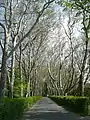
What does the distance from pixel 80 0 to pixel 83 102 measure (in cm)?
1061

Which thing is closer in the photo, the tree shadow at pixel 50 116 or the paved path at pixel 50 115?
the tree shadow at pixel 50 116

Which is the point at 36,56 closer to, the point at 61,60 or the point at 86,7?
the point at 61,60

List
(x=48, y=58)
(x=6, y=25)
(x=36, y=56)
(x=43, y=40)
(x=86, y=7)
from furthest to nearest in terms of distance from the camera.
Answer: (x=48, y=58) < (x=36, y=56) < (x=43, y=40) < (x=6, y=25) < (x=86, y=7)

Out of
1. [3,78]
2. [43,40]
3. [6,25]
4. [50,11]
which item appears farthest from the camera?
[43,40]

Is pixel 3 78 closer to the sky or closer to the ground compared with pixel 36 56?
closer to the ground

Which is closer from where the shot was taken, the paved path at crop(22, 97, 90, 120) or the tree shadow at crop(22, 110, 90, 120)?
the tree shadow at crop(22, 110, 90, 120)

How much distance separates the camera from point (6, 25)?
75.6ft

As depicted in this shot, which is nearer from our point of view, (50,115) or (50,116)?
(50,116)

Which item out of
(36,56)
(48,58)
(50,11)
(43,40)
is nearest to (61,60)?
(48,58)

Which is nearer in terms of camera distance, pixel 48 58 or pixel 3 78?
pixel 3 78

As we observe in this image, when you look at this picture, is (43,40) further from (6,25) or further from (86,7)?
(86,7)

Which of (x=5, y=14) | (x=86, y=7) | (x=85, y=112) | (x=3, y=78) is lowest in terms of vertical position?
(x=85, y=112)

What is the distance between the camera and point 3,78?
2161 cm

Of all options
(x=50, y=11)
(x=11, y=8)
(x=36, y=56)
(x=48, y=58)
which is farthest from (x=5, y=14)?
(x=48, y=58)
